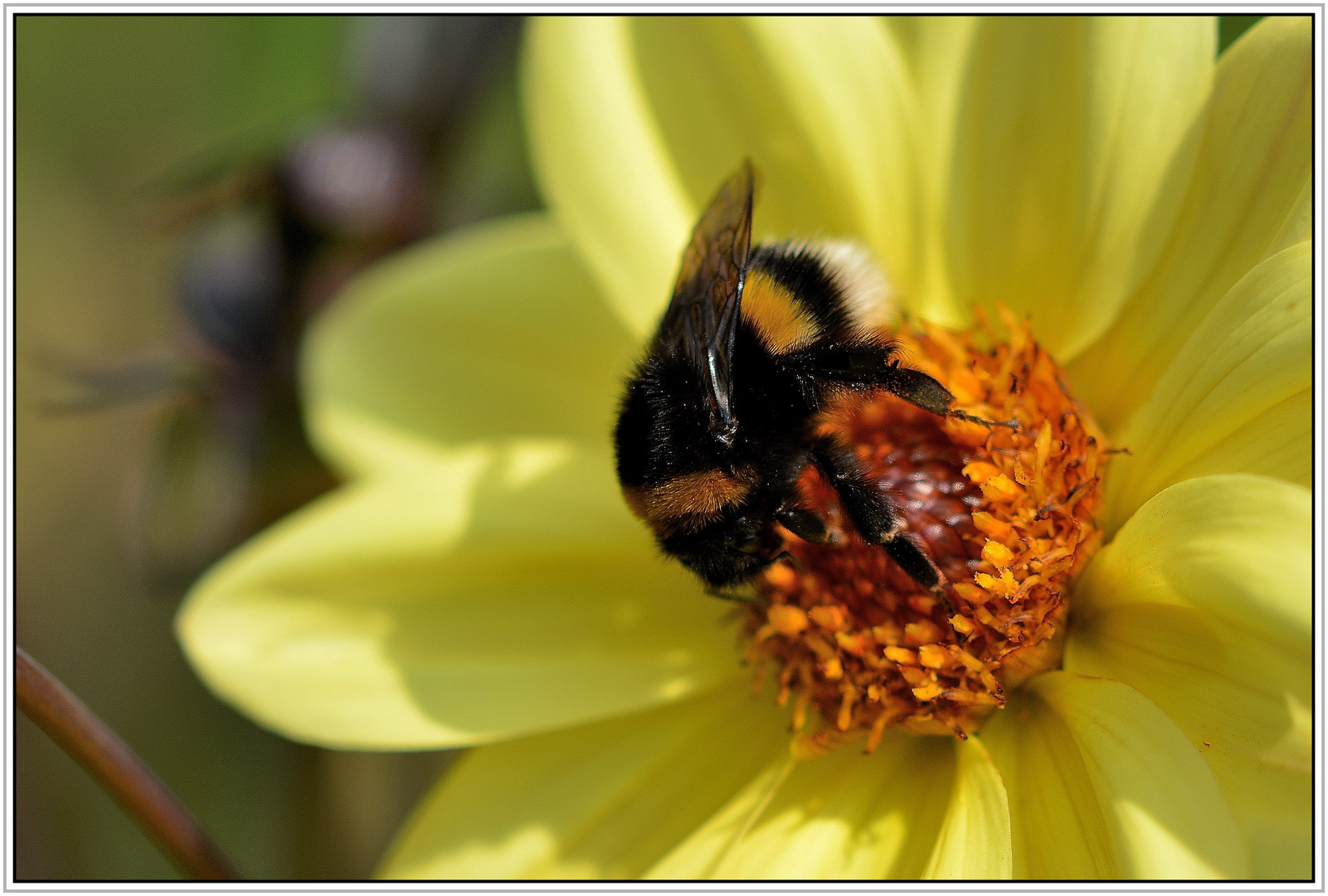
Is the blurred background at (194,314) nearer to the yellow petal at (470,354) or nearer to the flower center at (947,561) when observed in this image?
the yellow petal at (470,354)

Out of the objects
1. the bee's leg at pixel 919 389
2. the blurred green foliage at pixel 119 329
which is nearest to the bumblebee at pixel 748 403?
the bee's leg at pixel 919 389

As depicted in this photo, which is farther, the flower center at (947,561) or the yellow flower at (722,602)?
the flower center at (947,561)

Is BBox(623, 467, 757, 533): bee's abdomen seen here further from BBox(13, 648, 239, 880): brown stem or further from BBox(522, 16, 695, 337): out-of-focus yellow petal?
BBox(13, 648, 239, 880): brown stem

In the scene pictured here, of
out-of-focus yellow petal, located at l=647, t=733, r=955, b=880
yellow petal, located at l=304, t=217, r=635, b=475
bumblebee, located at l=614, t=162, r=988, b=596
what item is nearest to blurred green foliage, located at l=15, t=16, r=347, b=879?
yellow petal, located at l=304, t=217, r=635, b=475

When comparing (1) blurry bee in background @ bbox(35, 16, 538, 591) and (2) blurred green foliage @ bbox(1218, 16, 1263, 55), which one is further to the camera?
(1) blurry bee in background @ bbox(35, 16, 538, 591)

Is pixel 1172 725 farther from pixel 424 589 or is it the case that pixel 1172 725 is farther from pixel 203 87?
pixel 203 87

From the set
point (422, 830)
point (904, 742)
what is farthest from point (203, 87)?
point (904, 742)
